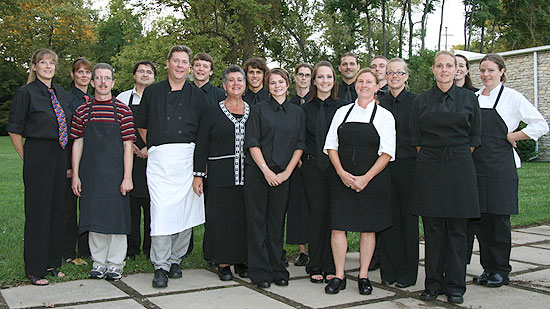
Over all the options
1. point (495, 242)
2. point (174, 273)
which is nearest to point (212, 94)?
point (174, 273)

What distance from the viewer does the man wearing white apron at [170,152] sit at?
4930 mm

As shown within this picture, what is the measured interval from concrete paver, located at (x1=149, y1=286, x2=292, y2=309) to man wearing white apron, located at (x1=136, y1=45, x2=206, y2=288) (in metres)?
0.55

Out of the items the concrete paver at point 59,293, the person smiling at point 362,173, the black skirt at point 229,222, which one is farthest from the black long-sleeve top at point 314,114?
the concrete paver at point 59,293

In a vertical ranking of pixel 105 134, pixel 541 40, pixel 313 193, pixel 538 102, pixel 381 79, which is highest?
pixel 541 40

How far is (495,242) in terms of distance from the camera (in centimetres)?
488

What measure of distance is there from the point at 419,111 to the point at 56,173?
3266 millimetres

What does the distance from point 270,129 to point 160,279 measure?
1.63 meters

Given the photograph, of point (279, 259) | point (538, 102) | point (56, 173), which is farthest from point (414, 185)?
point (538, 102)

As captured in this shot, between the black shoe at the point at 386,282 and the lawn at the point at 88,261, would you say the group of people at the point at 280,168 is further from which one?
the lawn at the point at 88,261

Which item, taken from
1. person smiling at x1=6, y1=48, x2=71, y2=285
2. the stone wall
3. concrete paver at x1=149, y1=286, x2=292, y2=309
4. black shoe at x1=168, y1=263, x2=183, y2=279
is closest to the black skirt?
black shoe at x1=168, y1=263, x2=183, y2=279

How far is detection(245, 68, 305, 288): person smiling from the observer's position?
4805mm

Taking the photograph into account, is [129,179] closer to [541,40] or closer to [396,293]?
[396,293]

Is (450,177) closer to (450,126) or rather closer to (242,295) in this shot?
(450,126)

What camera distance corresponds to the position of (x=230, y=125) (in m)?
5.05
